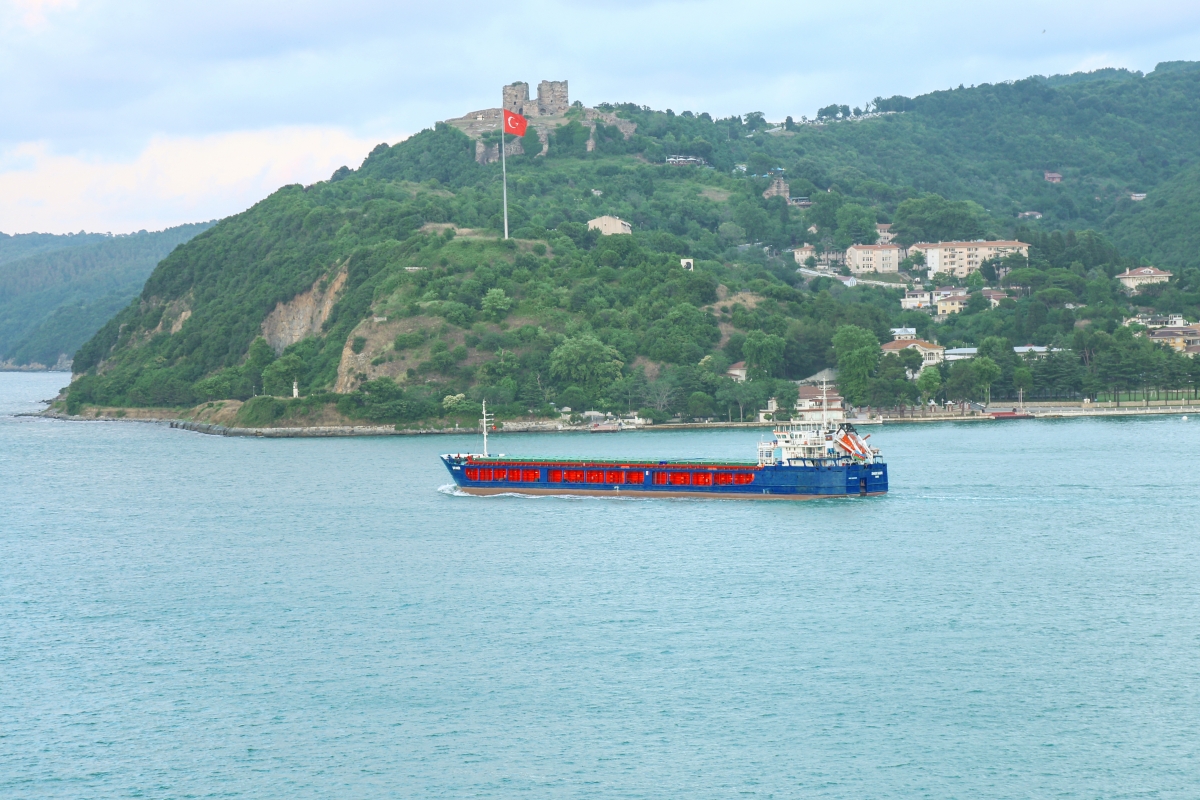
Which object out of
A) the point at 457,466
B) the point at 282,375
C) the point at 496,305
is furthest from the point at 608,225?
the point at 457,466

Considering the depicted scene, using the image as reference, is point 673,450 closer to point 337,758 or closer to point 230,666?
point 230,666

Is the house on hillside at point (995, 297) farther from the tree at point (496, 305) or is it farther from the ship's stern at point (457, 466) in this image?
the ship's stern at point (457, 466)

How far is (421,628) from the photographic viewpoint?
43.8 meters

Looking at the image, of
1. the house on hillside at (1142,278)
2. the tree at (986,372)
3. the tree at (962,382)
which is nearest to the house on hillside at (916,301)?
the house on hillside at (1142,278)

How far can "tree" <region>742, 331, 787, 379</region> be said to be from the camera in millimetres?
129125

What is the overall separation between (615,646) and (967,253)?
167 metres

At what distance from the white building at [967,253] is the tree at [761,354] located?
71.8 m

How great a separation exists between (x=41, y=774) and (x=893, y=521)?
130ft

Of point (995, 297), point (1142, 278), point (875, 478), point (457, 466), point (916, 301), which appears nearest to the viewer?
point (875, 478)

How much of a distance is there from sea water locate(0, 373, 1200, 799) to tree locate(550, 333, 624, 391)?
54.4 meters

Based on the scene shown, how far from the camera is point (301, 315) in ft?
524

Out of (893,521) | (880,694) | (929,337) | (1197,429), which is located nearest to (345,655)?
(880,694)

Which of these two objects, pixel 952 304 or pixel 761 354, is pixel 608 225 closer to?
pixel 952 304

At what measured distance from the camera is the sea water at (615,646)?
1250 inches
